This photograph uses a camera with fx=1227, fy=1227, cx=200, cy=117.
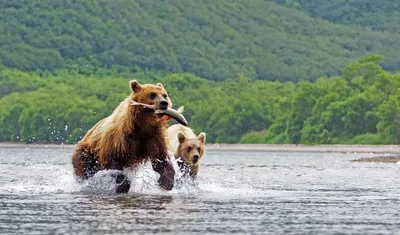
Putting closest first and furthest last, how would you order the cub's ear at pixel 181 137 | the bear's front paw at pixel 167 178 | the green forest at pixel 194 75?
the bear's front paw at pixel 167 178 → the cub's ear at pixel 181 137 → the green forest at pixel 194 75

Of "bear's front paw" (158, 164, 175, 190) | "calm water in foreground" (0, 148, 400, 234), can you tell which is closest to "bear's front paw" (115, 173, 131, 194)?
"calm water in foreground" (0, 148, 400, 234)

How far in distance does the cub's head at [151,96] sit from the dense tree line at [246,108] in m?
67.5

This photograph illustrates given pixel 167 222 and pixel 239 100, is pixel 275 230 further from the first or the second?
pixel 239 100

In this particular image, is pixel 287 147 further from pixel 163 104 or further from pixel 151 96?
pixel 163 104

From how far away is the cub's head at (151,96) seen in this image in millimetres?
19125

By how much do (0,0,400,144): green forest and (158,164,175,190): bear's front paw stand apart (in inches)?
2710

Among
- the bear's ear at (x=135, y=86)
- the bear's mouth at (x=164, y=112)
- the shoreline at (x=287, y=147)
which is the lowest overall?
the shoreline at (x=287, y=147)

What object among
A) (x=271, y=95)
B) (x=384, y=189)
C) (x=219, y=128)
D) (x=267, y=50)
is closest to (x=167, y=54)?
(x=267, y=50)

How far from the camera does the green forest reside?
98562 millimetres

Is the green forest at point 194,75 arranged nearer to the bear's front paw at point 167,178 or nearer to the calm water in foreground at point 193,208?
the calm water in foreground at point 193,208

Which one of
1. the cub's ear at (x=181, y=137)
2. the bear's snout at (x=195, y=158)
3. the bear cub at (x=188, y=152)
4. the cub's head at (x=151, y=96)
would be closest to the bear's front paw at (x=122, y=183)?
the cub's head at (x=151, y=96)

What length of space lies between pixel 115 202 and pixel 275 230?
4349mm

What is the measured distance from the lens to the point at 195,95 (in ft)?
404

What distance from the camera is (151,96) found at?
1928cm
